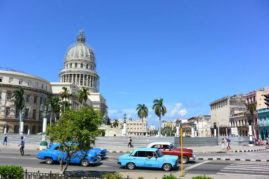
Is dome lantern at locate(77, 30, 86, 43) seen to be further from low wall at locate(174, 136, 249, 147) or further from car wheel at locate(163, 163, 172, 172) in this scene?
car wheel at locate(163, 163, 172, 172)

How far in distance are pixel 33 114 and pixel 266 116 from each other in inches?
2773

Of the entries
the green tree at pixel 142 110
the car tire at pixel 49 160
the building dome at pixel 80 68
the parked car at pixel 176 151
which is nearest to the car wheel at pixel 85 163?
the car tire at pixel 49 160

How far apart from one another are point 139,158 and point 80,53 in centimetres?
11113

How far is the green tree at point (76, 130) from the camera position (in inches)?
447

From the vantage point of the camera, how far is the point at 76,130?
36.9 feet

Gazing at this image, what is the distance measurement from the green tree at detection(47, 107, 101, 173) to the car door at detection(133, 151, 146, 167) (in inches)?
185

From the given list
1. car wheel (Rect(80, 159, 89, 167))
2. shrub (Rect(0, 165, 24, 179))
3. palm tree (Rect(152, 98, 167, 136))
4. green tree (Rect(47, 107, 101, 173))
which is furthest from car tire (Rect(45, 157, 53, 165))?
palm tree (Rect(152, 98, 167, 136))

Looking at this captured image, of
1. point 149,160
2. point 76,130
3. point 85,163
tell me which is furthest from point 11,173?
point 149,160

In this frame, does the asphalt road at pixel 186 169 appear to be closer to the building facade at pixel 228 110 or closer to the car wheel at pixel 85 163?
the car wheel at pixel 85 163

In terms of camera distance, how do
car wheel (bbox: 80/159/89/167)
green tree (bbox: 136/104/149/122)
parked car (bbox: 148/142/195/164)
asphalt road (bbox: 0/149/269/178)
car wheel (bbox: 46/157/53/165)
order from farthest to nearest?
green tree (bbox: 136/104/149/122)
parked car (bbox: 148/142/195/164)
car wheel (bbox: 46/157/53/165)
car wheel (bbox: 80/159/89/167)
asphalt road (bbox: 0/149/269/178)

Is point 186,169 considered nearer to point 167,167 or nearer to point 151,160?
point 167,167

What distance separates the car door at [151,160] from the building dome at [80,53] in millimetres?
108038

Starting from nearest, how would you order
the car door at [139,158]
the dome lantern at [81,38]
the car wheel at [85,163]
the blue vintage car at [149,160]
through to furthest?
the blue vintage car at [149,160] → the car door at [139,158] → the car wheel at [85,163] → the dome lantern at [81,38]

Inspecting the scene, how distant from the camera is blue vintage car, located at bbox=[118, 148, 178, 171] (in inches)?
590
